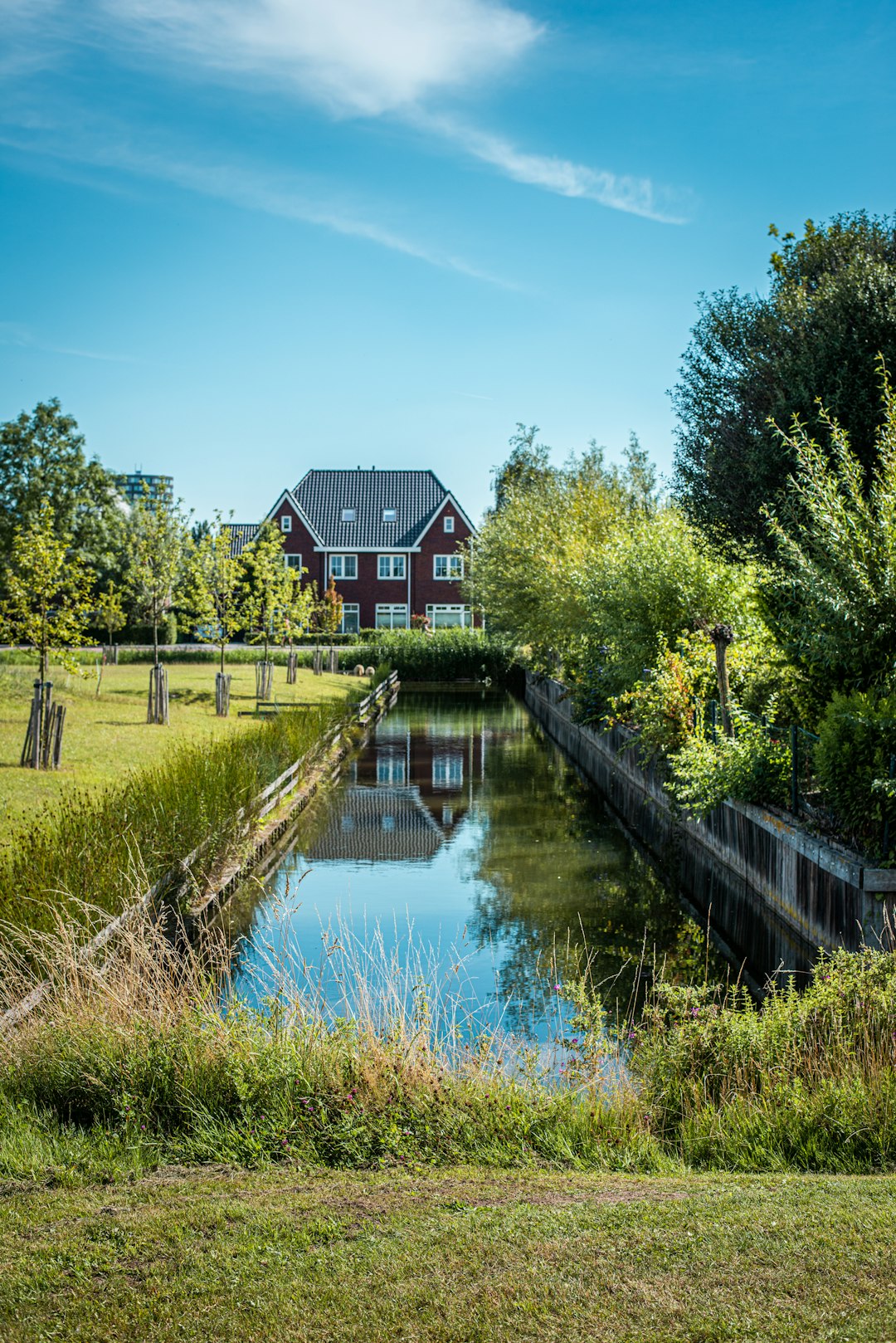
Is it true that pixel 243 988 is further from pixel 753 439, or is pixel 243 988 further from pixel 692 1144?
pixel 753 439

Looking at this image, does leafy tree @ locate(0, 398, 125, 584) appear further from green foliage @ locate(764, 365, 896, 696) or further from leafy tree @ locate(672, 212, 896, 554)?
green foliage @ locate(764, 365, 896, 696)

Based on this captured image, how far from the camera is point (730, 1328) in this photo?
357cm

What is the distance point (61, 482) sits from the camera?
62.7m

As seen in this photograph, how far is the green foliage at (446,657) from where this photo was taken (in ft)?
161

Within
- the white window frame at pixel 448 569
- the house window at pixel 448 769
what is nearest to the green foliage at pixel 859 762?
the house window at pixel 448 769

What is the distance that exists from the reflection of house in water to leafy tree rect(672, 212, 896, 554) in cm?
653

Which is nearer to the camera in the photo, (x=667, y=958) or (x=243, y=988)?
(x=243, y=988)

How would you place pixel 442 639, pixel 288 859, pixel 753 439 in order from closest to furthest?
pixel 288 859
pixel 753 439
pixel 442 639

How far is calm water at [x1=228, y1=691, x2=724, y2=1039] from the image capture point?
10180 millimetres

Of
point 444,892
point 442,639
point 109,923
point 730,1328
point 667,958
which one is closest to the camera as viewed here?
point 730,1328

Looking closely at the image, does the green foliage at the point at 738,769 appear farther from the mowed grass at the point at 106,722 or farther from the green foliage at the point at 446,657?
the green foliage at the point at 446,657

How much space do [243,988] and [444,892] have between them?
13.0 feet

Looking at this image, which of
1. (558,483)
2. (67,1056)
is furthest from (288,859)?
(558,483)

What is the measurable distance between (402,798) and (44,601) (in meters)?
7.10
